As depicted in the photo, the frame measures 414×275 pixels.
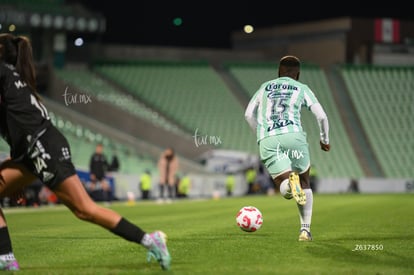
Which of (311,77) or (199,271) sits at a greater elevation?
(311,77)

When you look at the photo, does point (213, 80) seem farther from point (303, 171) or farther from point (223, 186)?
point (303, 171)

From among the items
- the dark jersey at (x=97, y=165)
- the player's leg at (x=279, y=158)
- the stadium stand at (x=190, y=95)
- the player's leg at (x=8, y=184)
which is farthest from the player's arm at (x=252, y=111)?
the stadium stand at (x=190, y=95)

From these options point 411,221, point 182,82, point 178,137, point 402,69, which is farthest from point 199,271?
point 402,69

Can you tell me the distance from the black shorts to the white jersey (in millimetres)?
3575

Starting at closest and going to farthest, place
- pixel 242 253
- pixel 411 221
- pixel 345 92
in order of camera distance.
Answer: pixel 242 253
pixel 411 221
pixel 345 92

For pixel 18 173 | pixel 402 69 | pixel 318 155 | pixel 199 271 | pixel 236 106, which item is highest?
pixel 402 69

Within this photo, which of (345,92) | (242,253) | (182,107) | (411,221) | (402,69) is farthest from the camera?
(402,69)

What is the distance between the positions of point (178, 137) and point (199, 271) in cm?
3035

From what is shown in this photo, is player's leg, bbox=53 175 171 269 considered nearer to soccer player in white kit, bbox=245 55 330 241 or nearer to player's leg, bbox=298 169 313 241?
soccer player in white kit, bbox=245 55 330 241

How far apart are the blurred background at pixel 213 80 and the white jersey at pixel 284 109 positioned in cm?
1863

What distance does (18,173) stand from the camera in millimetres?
7414

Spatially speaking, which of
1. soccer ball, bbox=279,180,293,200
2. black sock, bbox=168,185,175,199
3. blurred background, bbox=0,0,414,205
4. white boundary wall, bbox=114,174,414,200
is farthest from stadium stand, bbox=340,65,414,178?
soccer ball, bbox=279,180,293,200

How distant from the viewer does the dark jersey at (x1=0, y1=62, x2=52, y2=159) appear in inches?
280

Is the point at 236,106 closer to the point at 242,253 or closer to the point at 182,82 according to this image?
the point at 182,82
